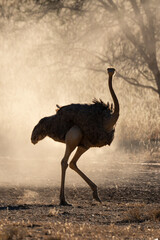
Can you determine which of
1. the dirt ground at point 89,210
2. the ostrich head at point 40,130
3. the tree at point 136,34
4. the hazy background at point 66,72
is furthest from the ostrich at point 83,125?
the tree at point 136,34

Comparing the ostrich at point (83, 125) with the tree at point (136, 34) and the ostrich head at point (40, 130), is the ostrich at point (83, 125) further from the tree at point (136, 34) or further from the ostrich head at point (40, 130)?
the tree at point (136, 34)

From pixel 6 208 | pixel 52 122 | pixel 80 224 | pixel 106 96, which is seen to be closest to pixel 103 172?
pixel 52 122

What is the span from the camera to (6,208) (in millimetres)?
8203

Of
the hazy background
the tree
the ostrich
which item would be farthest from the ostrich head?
the tree

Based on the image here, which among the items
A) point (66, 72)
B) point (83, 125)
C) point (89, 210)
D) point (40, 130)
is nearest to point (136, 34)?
point (66, 72)

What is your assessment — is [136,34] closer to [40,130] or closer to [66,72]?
[66,72]

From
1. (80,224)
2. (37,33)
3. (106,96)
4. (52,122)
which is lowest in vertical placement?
(80,224)

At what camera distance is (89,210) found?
827 cm

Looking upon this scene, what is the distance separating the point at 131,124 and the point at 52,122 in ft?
34.5

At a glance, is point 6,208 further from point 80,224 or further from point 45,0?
point 45,0

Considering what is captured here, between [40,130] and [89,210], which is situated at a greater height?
[40,130]

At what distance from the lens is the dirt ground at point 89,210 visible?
6.22 meters

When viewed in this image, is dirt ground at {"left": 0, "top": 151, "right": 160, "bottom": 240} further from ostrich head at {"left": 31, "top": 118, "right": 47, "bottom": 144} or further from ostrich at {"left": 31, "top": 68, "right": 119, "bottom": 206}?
ostrich head at {"left": 31, "top": 118, "right": 47, "bottom": 144}

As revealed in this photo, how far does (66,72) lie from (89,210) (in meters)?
11.1
